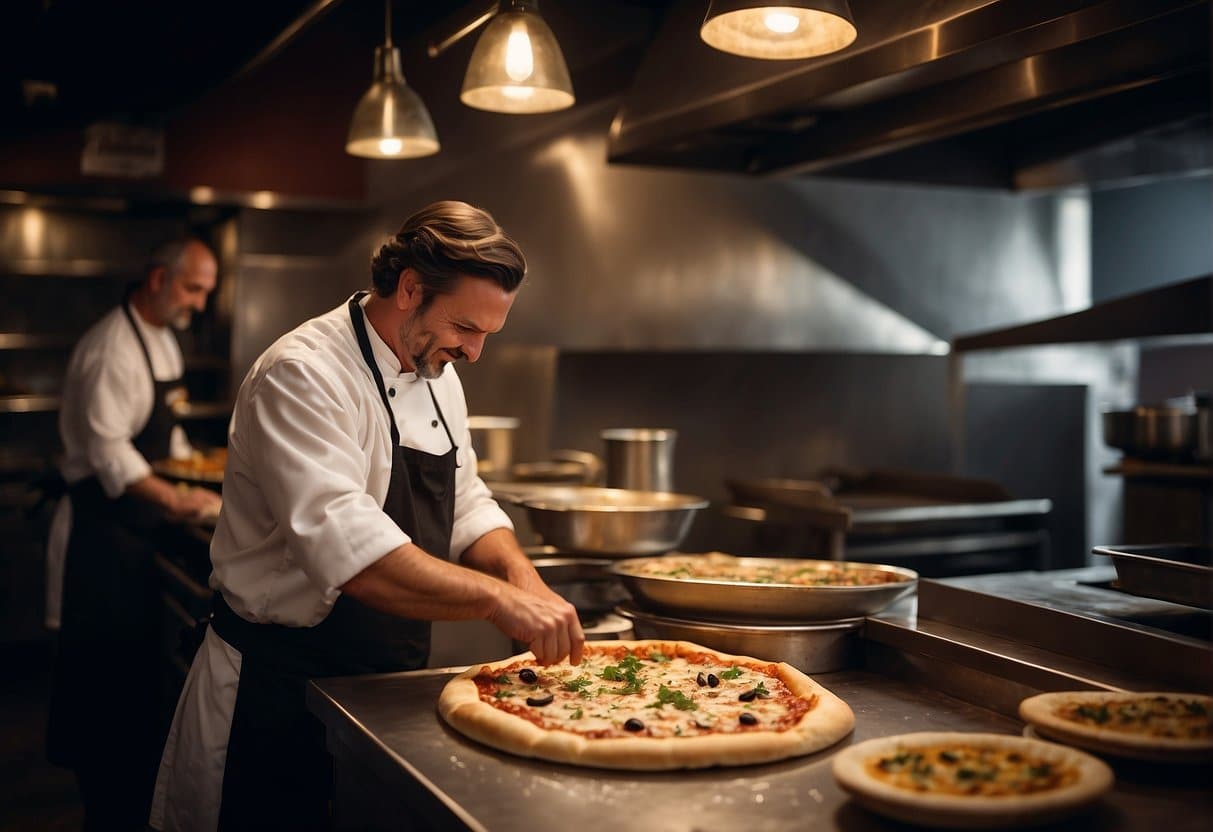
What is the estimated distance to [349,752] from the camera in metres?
1.88

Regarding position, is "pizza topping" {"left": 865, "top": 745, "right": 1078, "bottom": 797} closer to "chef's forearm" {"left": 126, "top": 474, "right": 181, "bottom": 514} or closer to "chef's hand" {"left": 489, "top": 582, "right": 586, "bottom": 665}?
"chef's hand" {"left": 489, "top": 582, "right": 586, "bottom": 665}

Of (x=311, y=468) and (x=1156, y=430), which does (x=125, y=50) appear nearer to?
(x=311, y=468)

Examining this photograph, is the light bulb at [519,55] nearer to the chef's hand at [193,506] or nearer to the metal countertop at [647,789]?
the metal countertop at [647,789]

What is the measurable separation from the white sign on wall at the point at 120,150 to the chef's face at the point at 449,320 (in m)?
3.44

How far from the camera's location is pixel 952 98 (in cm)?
258

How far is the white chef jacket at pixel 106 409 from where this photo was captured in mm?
4090

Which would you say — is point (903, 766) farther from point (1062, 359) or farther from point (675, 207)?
point (1062, 359)

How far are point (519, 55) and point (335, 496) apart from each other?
1.01 metres

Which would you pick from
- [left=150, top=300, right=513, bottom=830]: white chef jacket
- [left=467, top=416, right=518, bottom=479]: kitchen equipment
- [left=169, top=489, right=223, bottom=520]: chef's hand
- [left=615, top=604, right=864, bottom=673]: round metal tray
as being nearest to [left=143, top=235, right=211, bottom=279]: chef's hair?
[left=169, top=489, right=223, bottom=520]: chef's hand

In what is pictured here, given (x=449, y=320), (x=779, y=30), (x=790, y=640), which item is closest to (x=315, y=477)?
(x=449, y=320)

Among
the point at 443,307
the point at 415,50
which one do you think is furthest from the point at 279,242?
the point at 443,307

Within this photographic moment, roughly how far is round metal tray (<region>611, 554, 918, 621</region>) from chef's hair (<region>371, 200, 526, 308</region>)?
0.66 metres

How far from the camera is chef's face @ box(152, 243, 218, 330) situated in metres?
4.44

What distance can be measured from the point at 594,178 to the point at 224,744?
10.9 ft
